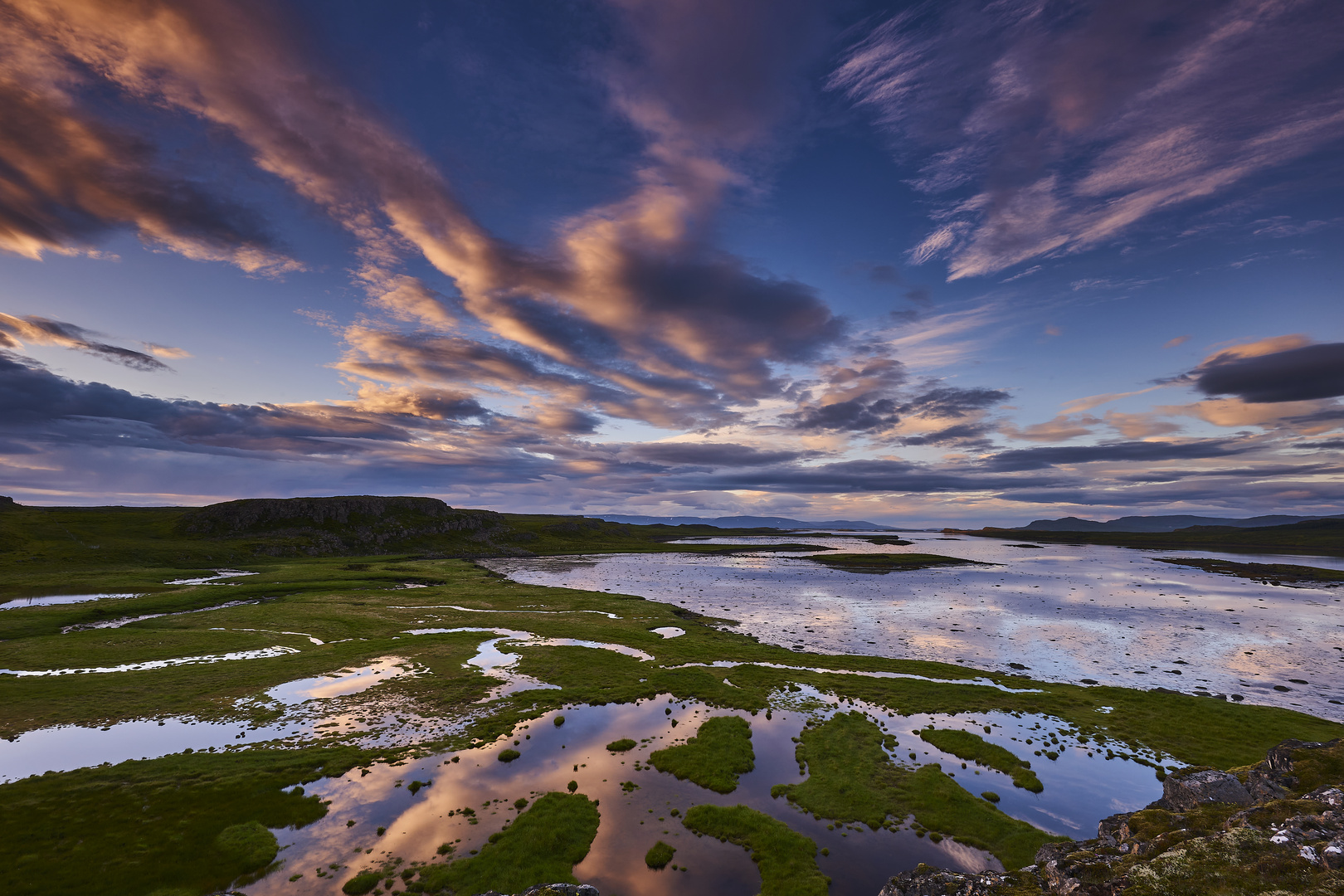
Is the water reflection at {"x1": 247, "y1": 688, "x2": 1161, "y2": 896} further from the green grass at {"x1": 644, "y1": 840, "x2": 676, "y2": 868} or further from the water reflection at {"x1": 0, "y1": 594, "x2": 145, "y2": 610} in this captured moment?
the water reflection at {"x1": 0, "y1": 594, "x2": 145, "y2": 610}

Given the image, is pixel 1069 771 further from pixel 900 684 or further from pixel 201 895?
pixel 201 895

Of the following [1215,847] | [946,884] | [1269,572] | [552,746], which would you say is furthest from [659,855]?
[1269,572]

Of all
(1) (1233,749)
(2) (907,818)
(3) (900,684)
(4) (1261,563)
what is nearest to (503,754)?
(2) (907,818)

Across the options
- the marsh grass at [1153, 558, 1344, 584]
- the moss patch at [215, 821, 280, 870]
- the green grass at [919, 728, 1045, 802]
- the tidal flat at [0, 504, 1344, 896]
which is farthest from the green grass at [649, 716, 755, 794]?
the marsh grass at [1153, 558, 1344, 584]

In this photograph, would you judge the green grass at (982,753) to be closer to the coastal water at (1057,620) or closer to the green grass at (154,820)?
the coastal water at (1057,620)

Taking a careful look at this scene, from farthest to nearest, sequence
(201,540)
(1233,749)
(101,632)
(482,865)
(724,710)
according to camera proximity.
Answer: (201,540) < (101,632) < (724,710) < (1233,749) < (482,865)

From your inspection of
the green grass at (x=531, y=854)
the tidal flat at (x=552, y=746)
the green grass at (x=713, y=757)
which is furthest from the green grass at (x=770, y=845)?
the green grass at (x=531, y=854)
